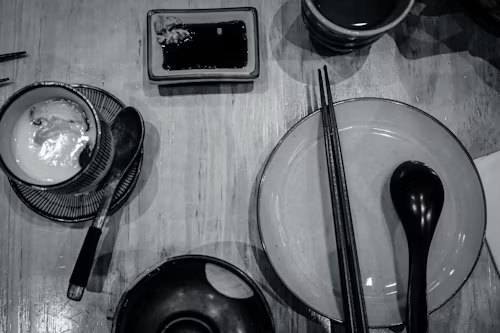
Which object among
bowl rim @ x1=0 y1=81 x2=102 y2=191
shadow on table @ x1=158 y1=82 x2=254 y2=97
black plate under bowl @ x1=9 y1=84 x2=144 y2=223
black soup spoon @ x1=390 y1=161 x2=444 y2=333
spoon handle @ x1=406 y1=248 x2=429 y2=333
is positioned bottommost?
spoon handle @ x1=406 y1=248 x2=429 y2=333

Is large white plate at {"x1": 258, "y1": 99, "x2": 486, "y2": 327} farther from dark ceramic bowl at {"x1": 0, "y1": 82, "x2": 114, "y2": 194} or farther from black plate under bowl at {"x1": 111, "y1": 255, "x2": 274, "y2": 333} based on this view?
dark ceramic bowl at {"x1": 0, "y1": 82, "x2": 114, "y2": 194}

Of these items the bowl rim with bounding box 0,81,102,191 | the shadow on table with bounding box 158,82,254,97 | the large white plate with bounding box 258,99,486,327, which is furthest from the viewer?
the shadow on table with bounding box 158,82,254,97

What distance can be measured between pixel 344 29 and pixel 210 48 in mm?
293

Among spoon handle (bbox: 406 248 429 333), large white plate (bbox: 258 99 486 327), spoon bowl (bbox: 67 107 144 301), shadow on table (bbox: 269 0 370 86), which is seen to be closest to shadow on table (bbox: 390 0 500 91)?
shadow on table (bbox: 269 0 370 86)

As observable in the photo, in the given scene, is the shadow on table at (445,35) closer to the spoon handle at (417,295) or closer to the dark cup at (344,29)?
the dark cup at (344,29)

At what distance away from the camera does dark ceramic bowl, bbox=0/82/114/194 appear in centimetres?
77

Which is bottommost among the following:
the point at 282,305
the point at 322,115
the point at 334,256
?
the point at 282,305

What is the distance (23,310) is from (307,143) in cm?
72

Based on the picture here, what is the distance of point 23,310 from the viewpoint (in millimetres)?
934

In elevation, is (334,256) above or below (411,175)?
below

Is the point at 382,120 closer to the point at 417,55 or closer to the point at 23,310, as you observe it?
the point at 417,55

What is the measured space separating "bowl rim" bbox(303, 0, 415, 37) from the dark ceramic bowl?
476mm

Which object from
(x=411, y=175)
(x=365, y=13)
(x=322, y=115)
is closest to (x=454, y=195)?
(x=411, y=175)

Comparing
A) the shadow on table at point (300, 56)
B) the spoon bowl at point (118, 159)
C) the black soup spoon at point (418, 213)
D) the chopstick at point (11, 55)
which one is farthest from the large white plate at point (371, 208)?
the chopstick at point (11, 55)
